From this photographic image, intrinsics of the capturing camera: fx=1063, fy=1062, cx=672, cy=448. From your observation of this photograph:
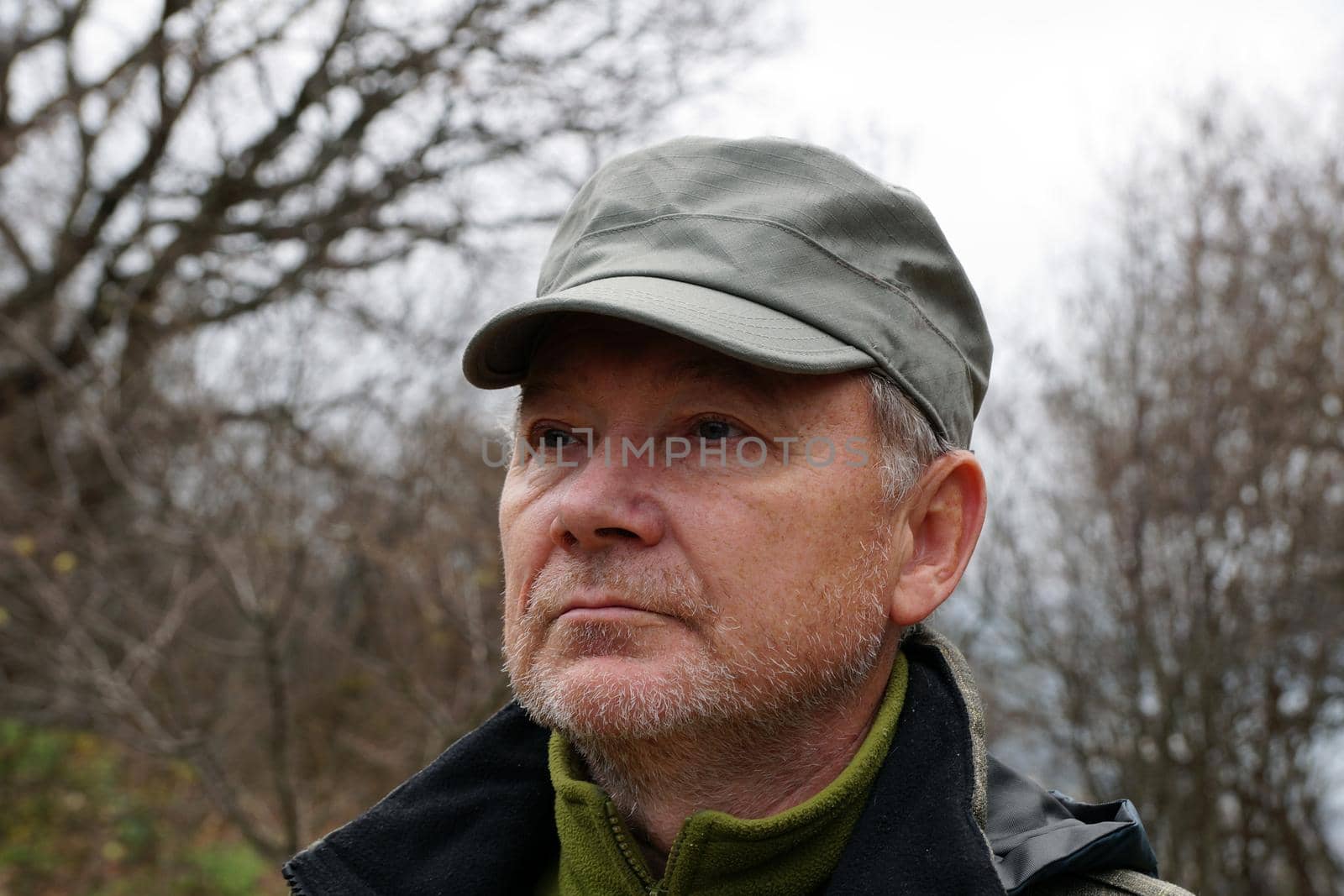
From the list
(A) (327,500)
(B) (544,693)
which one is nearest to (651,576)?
(B) (544,693)

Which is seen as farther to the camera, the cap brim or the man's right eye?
the man's right eye

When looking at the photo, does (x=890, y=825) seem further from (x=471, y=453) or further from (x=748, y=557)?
(x=471, y=453)

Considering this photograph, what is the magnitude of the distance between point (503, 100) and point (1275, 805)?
647cm

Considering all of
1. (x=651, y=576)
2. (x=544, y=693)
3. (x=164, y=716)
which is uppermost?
(x=651, y=576)

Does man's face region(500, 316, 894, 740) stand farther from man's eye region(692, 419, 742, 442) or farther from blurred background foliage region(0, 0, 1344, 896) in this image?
blurred background foliage region(0, 0, 1344, 896)

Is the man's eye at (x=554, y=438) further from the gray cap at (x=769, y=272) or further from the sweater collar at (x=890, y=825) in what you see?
the sweater collar at (x=890, y=825)

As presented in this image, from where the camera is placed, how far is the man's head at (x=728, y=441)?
1.53m

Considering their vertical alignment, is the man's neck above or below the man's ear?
below

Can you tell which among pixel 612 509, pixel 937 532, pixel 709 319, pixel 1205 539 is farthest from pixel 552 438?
pixel 1205 539

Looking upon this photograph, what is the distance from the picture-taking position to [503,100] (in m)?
6.50

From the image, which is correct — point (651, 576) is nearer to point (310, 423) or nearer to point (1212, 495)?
point (310, 423)

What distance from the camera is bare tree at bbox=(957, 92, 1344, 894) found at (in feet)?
20.1

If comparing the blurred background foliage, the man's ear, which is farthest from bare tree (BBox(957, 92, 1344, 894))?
the man's ear
